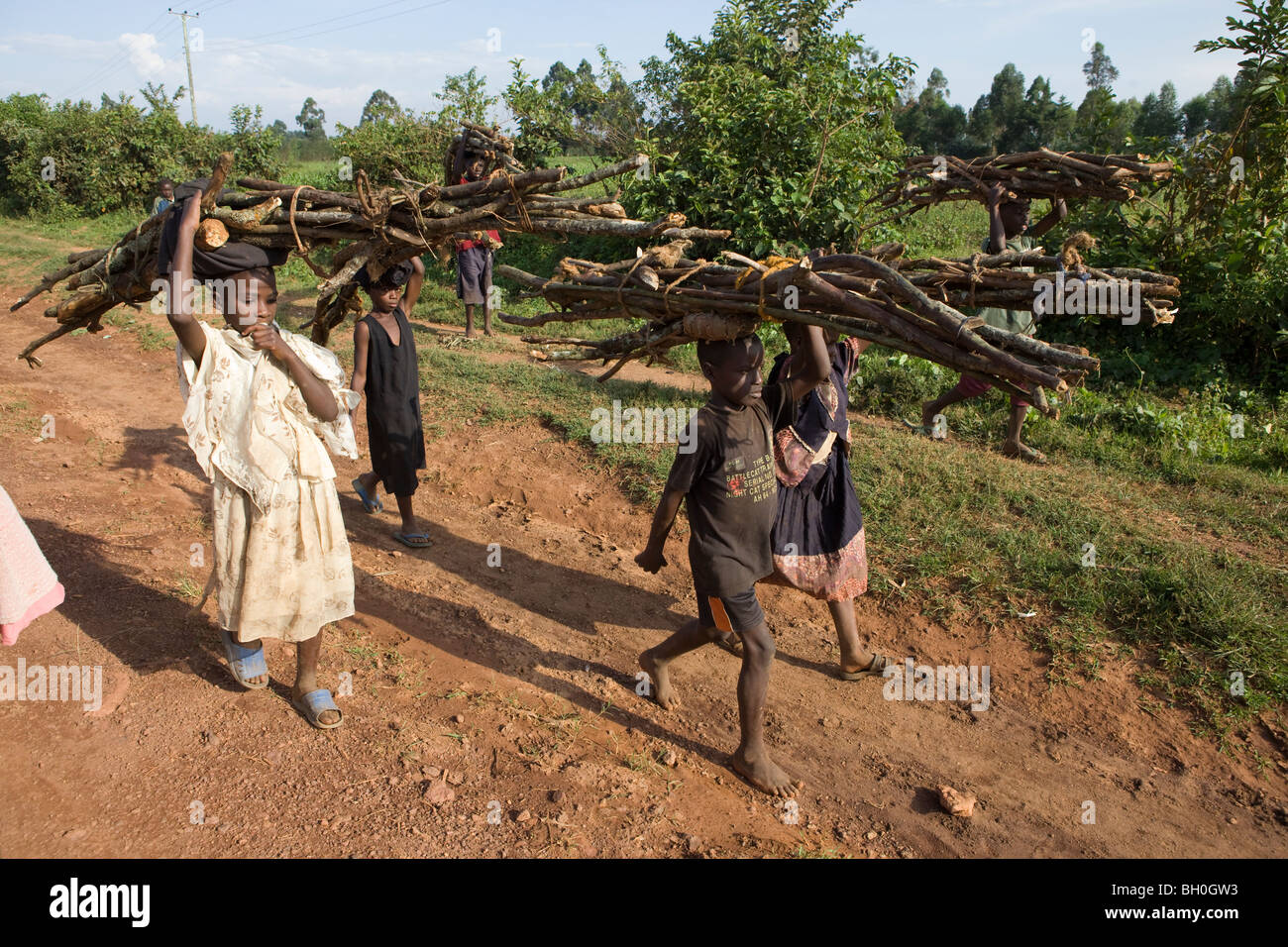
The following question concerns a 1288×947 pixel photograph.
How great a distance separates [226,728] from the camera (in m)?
3.22

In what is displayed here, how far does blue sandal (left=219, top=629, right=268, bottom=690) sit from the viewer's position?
133 inches

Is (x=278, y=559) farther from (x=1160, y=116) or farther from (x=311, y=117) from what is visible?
(x=311, y=117)

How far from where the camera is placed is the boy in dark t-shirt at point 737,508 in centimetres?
309

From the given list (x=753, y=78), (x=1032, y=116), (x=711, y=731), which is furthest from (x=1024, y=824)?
(x=1032, y=116)

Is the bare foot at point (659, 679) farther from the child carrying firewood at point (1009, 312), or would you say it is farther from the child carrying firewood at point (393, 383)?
the child carrying firewood at point (1009, 312)

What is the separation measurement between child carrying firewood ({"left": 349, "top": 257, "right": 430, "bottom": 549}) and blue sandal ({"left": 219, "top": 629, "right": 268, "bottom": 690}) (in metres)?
1.65

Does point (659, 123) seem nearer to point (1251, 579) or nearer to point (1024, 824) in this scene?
point (1251, 579)

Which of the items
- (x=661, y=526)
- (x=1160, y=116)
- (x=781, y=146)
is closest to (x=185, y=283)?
(x=661, y=526)

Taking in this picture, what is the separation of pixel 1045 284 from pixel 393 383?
11.3 feet

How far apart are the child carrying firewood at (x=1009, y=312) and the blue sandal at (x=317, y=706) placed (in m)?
4.44

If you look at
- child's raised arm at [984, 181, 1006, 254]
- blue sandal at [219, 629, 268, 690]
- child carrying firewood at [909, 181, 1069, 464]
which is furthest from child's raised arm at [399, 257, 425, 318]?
child's raised arm at [984, 181, 1006, 254]

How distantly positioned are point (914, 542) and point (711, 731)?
6.09ft

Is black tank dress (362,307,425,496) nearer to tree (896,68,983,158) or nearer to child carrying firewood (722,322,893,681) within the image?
child carrying firewood (722,322,893,681)

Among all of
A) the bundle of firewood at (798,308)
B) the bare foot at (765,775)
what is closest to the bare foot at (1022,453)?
the bundle of firewood at (798,308)
